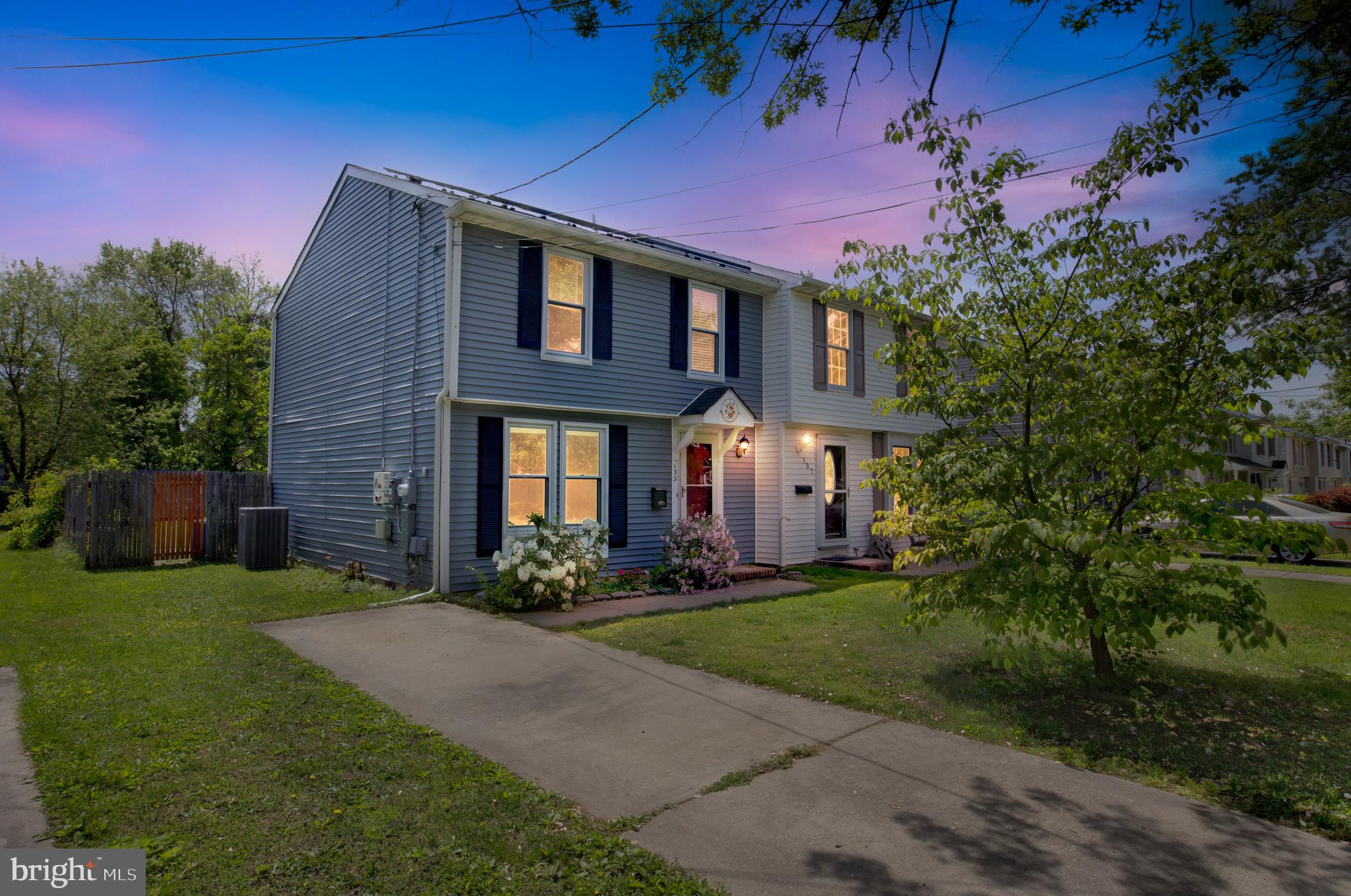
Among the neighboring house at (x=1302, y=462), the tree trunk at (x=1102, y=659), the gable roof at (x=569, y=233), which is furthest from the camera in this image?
the neighboring house at (x=1302, y=462)

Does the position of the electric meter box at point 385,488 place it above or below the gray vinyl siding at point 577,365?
below

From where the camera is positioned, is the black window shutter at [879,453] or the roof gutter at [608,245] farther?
the black window shutter at [879,453]

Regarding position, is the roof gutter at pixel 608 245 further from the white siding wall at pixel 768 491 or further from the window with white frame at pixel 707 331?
the white siding wall at pixel 768 491

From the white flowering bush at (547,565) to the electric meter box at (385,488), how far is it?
2101mm

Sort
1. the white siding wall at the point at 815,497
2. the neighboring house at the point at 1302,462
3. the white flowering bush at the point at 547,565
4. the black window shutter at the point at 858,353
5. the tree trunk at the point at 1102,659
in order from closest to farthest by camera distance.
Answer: the tree trunk at the point at 1102,659 < the white flowering bush at the point at 547,565 < the white siding wall at the point at 815,497 < the black window shutter at the point at 858,353 < the neighboring house at the point at 1302,462

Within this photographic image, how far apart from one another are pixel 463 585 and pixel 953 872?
7783 millimetres

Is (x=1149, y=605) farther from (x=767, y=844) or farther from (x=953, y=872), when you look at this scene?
(x=767, y=844)

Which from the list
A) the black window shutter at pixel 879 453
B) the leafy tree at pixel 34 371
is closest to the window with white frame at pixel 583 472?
the black window shutter at pixel 879 453

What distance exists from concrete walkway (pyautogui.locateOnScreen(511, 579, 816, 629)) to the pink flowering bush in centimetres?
25

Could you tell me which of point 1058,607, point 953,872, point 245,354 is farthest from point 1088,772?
point 245,354

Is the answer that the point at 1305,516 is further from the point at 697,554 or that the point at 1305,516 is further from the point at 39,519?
the point at 39,519

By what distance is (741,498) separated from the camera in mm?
12672

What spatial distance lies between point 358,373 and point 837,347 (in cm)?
870

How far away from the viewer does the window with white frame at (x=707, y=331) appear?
40.3 feet
